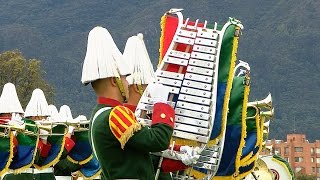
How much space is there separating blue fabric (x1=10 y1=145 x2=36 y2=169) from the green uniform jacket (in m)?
4.52

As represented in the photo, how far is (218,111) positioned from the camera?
7188 mm

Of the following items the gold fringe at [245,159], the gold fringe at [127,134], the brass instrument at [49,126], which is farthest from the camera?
the brass instrument at [49,126]

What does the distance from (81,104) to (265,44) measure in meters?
36.3

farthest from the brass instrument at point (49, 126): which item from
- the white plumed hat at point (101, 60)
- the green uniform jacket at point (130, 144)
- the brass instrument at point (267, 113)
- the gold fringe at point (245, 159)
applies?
the green uniform jacket at point (130, 144)

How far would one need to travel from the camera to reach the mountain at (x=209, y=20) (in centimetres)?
11212

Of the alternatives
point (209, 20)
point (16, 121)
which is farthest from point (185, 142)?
point (209, 20)

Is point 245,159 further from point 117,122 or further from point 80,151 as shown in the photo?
point 80,151

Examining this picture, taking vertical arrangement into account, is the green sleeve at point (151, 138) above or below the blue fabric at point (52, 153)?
above

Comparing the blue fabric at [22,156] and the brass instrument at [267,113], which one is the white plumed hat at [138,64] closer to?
A: the brass instrument at [267,113]

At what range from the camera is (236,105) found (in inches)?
317

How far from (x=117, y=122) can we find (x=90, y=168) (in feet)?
24.6

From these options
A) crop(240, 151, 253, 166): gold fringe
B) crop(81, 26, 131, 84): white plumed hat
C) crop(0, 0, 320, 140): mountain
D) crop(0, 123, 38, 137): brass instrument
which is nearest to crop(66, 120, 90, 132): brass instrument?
crop(0, 123, 38, 137): brass instrument

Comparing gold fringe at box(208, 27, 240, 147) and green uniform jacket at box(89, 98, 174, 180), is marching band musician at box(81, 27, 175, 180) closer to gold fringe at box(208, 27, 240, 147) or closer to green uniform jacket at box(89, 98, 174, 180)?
green uniform jacket at box(89, 98, 174, 180)

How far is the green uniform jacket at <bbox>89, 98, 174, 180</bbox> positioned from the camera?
19.5 feet
